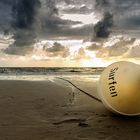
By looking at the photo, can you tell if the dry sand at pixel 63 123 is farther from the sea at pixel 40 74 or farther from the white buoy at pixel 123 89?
the sea at pixel 40 74

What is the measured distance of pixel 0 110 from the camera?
7.41m

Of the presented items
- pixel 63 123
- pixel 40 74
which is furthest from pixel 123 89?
pixel 40 74

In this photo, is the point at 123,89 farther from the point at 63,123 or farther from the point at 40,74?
the point at 40,74

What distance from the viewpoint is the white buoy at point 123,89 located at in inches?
239

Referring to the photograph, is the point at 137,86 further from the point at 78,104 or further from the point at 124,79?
the point at 78,104

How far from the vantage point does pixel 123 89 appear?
240 inches

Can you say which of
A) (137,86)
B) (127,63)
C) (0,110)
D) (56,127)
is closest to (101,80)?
(127,63)

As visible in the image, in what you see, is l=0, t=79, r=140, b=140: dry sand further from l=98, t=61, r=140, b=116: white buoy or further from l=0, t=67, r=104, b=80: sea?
l=0, t=67, r=104, b=80: sea

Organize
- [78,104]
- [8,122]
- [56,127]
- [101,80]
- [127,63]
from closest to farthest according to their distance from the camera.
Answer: [56,127]
[8,122]
[127,63]
[101,80]
[78,104]

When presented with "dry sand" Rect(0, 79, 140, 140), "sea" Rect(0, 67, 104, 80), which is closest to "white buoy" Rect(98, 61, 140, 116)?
"dry sand" Rect(0, 79, 140, 140)

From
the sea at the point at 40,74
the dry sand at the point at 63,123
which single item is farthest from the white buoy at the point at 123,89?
the sea at the point at 40,74

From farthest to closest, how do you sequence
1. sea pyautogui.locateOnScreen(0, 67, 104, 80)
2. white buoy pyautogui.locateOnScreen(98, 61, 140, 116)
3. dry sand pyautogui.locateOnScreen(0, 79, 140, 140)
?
sea pyautogui.locateOnScreen(0, 67, 104, 80) → white buoy pyautogui.locateOnScreen(98, 61, 140, 116) → dry sand pyautogui.locateOnScreen(0, 79, 140, 140)

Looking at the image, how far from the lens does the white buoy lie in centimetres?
607

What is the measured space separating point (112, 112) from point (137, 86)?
3.17 feet
